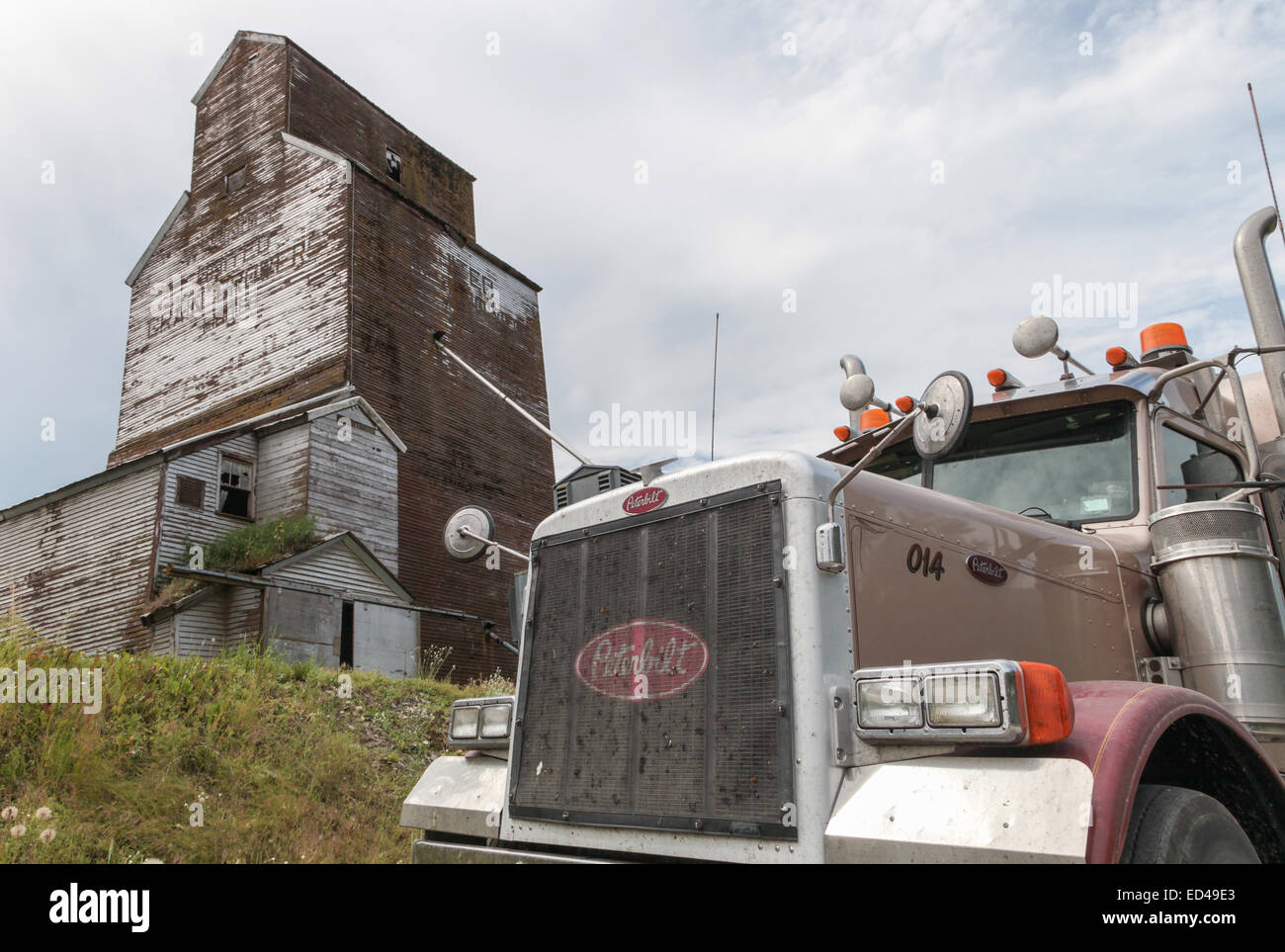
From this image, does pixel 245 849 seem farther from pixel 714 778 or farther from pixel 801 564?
pixel 801 564

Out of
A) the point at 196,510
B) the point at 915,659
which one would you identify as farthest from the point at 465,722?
the point at 196,510

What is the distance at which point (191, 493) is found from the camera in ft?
61.8

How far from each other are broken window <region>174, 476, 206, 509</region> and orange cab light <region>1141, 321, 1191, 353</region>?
18.0 meters

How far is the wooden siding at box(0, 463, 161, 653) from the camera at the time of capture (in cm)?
1811

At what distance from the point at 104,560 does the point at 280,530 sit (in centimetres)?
362

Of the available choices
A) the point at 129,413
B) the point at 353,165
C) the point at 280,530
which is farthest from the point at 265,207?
the point at 280,530

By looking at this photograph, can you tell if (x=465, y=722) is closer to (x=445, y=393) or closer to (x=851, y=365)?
(x=851, y=365)

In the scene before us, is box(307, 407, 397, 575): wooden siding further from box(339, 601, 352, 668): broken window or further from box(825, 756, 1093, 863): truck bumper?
box(825, 756, 1093, 863): truck bumper

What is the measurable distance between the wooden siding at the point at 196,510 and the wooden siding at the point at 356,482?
5.37 ft

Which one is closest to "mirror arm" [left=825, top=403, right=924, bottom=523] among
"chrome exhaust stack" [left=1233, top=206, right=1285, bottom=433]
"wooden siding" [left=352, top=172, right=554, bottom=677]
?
"chrome exhaust stack" [left=1233, top=206, right=1285, bottom=433]

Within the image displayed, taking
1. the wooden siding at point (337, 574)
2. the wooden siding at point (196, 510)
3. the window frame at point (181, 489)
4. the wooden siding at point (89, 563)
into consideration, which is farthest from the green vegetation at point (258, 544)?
the wooden siding at point (89, 563)

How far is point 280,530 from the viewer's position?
1905cm

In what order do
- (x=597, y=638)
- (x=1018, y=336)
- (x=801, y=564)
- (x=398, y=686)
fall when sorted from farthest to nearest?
(x=398, y=686) < (x=1018, y=336) < (x=597, y=638) < (x=801, y=564)

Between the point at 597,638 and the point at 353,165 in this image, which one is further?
the point at 353,165
